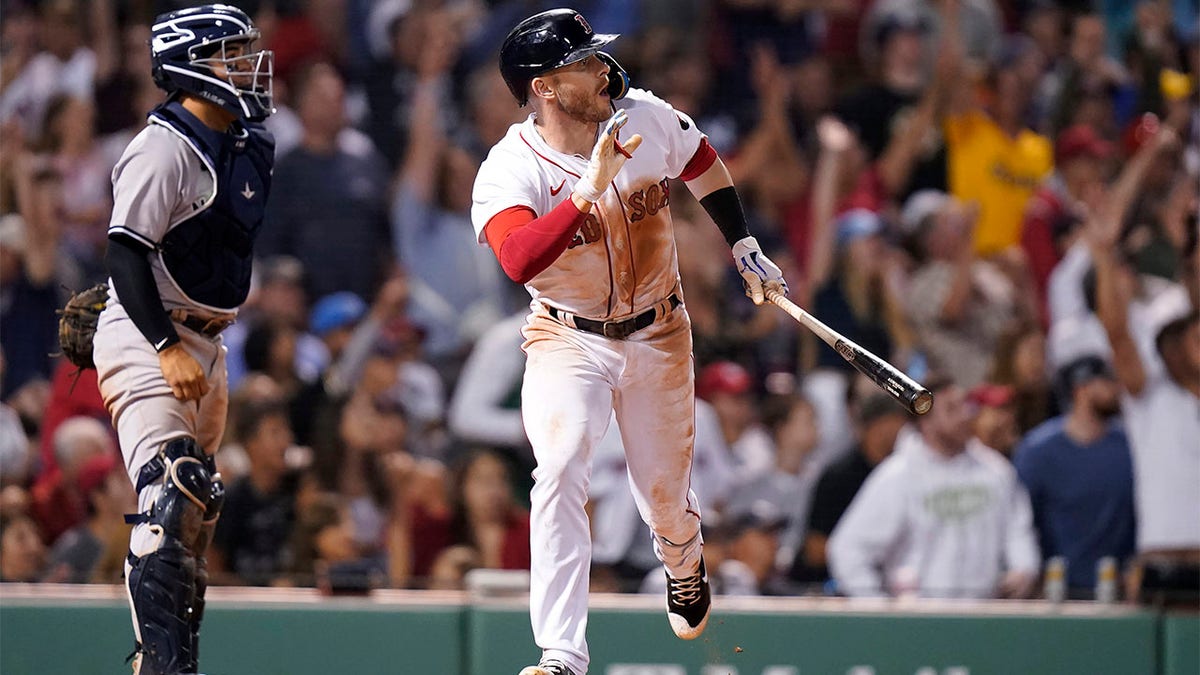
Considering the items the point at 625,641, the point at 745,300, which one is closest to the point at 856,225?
the point at 745,300

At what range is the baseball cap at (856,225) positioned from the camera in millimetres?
7789

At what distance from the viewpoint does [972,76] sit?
8523mm

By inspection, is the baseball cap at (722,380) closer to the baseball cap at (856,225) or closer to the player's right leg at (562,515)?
the baseball cap at (856,225)

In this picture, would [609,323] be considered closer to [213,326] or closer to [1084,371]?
[213,326]

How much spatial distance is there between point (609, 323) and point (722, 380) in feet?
9.91

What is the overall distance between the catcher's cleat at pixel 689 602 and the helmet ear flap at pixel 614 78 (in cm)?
136

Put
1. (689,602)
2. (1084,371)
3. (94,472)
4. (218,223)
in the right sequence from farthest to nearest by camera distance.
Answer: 1. (1084,371)
2. (94,472)
3. (689,602)
4. (218,223)

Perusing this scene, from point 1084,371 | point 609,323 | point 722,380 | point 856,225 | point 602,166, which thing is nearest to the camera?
point 602,166

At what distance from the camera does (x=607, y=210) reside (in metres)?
4.25

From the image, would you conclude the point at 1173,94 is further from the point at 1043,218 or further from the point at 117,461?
the point at 117,461

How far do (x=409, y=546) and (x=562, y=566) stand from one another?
297 centimetres

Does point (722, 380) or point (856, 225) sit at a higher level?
point (856, 225)

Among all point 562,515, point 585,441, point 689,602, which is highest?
point 585,441

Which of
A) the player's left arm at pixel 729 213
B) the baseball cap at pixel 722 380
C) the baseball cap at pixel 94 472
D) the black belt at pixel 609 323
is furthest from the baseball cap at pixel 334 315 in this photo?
the black belt at pixel 609 323
